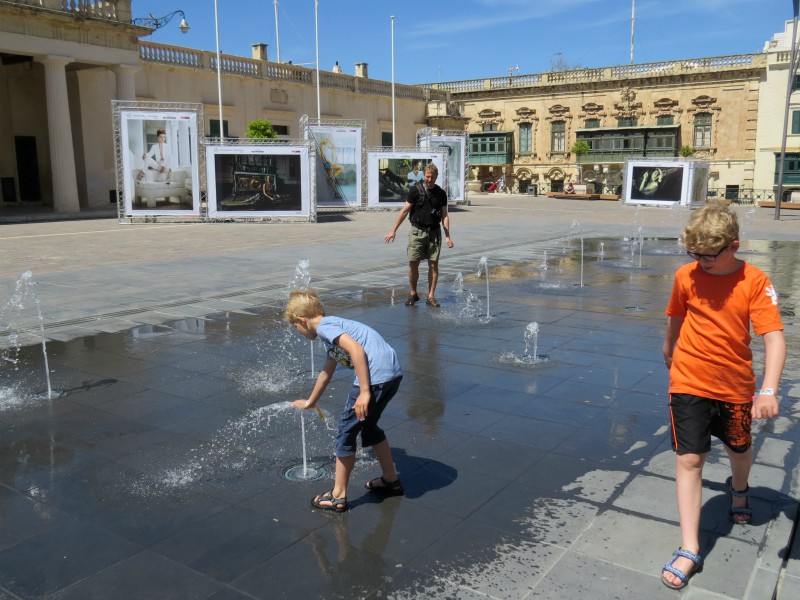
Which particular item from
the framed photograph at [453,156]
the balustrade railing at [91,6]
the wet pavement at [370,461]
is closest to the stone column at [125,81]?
the balustrade railing at [91,6]

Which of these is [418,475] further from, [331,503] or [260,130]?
[260,130]

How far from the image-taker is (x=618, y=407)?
543cm

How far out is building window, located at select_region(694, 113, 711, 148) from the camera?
1905 inches

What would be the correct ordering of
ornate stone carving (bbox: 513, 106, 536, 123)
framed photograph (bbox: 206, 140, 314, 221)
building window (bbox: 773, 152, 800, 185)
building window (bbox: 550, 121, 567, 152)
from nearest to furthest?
framed photograph (bbox: 206, 140, 314, 221)
building window (bbox: 773, 152, 800, 185)
building window (bbox: 550, 121, 567, 152)
ornate stone carving (bbox: 513, 106, 536, 123)

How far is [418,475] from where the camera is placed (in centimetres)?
426

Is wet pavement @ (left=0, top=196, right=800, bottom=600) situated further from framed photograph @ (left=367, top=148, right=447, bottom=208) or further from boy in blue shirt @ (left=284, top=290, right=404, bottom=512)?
framed photograph @ (left=367, top=148, right=447, bottom=208)

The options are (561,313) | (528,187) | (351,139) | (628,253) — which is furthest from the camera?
(528,187)

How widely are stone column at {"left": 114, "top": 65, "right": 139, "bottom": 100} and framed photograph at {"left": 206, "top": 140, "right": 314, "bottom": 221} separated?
7.48 metres

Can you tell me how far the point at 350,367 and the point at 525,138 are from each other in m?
54.8

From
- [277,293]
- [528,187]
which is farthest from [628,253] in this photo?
[528,187]

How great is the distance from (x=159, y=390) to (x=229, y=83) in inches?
1322

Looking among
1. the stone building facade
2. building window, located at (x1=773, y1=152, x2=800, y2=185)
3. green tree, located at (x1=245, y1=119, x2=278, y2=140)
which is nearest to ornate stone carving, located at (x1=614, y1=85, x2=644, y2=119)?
the stone building facade

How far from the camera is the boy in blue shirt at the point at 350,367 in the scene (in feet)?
11.6

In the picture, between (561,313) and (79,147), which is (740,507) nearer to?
(561,313)
